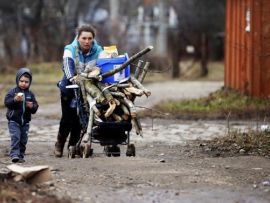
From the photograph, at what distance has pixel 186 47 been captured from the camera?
144 ft

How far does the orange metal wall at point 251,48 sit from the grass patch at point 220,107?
1.13 feet

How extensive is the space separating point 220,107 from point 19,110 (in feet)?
30.2

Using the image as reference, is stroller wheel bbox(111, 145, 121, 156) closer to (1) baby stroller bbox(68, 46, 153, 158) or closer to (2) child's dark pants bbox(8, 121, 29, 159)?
(1) baby stroller bbox(68, 46, 153, 158)

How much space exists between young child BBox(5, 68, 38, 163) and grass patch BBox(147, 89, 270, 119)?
23.3 ft

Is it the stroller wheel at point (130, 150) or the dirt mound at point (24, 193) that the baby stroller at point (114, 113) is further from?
the dirt mound at point (24, 193)

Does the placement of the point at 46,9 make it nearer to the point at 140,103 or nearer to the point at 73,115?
the point at 140,103

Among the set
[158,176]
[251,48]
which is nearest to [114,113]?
[158,176]

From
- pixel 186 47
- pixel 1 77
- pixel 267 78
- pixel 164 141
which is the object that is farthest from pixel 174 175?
pixel 186 47

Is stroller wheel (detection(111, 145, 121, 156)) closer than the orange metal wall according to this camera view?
Yes

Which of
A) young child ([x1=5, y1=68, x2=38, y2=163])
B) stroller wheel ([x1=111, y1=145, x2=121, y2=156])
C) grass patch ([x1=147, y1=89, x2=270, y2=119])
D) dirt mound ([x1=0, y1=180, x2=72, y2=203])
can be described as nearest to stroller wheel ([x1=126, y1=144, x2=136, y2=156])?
stroller wheel ([x1=111, y1=145, x2=121, y2=156])

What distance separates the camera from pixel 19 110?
11188 mm

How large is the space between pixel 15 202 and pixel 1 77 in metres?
25.9

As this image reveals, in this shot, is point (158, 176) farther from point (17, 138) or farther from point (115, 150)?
point (17, 138)

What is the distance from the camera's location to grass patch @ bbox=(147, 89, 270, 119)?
60.3ft
